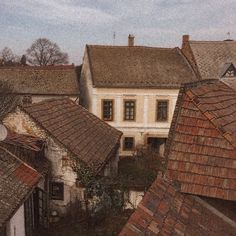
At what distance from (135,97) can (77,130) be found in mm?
10823

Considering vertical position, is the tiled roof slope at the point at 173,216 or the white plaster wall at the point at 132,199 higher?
the tiled roof slope at the point at 173,216

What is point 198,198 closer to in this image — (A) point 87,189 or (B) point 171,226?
(B) point 171,226

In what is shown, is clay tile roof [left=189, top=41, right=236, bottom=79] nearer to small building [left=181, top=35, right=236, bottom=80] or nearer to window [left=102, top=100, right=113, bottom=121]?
small building [left=181, top=35, right=236, bottom=80]

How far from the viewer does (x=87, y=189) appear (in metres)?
13.7

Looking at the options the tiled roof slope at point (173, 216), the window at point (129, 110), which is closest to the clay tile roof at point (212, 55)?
the window at point (129, 110)

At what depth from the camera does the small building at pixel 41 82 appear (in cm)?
2812

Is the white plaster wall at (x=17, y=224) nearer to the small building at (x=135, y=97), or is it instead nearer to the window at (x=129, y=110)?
the small building at (x=135, y=97)

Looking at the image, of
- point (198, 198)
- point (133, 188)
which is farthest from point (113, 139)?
point (198, 198)

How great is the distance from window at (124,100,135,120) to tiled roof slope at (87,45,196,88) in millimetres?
1343

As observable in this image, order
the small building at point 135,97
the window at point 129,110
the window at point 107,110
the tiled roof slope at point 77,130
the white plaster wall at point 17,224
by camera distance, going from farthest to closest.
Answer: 1. the window at point 129,110
2. the window at point 107,110
3. the small building at point 135,97
4. the tiled roof slope at point 77,130
5. the white plaster wall at point 17,224

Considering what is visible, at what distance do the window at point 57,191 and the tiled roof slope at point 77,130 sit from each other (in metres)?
1.55

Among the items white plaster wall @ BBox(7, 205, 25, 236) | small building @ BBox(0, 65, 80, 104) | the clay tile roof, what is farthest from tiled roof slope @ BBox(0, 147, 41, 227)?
the clay tile roof

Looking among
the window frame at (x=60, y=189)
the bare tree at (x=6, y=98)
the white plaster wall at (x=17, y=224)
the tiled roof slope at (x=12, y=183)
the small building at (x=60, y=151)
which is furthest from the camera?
the bare tree at (x=6, y=98)

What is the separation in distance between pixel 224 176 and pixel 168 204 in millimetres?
1242
